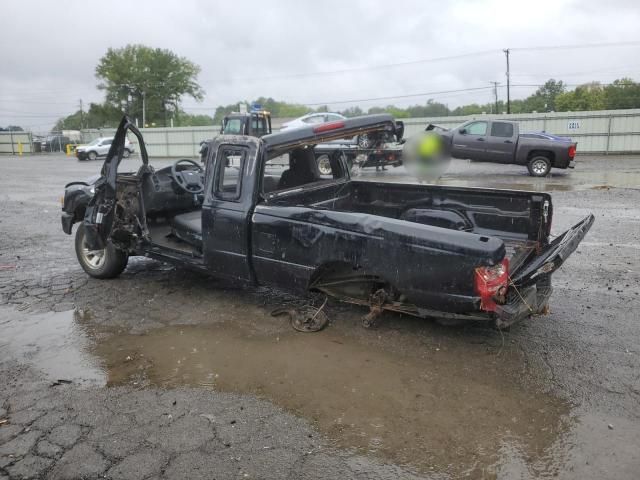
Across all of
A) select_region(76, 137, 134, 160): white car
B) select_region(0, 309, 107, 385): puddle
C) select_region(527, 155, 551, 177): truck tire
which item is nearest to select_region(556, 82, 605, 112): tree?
select_region(527, 155, 551, 177): truck tire

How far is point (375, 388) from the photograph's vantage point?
3934 millimetres

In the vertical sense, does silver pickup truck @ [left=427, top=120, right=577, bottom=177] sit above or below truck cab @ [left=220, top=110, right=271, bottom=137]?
below

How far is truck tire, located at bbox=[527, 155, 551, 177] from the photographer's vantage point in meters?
17.5

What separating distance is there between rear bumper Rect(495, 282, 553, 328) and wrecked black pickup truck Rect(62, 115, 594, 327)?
1cm

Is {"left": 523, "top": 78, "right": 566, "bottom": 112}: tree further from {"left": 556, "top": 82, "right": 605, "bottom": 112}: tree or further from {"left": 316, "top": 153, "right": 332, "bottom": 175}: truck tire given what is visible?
{"left": 316, "top": 153, "right": 332, "bottom": 175}: truck tire

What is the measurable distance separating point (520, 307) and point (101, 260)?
4.97 metres

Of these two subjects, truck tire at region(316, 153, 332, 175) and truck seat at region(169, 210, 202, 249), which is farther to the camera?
truck tire at region(316, 153, 332, 175)

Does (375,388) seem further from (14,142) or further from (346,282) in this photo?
(14,142)

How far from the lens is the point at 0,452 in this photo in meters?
3.30

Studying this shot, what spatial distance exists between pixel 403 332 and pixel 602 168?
1817cm

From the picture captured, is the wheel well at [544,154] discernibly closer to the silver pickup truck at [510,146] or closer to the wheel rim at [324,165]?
the silver pickup truck at [510,146]

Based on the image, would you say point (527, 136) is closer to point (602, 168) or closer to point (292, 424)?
point (602, 168)

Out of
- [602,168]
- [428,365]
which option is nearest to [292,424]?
[428,365]

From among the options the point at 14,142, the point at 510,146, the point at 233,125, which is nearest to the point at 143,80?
the point at 14,142
